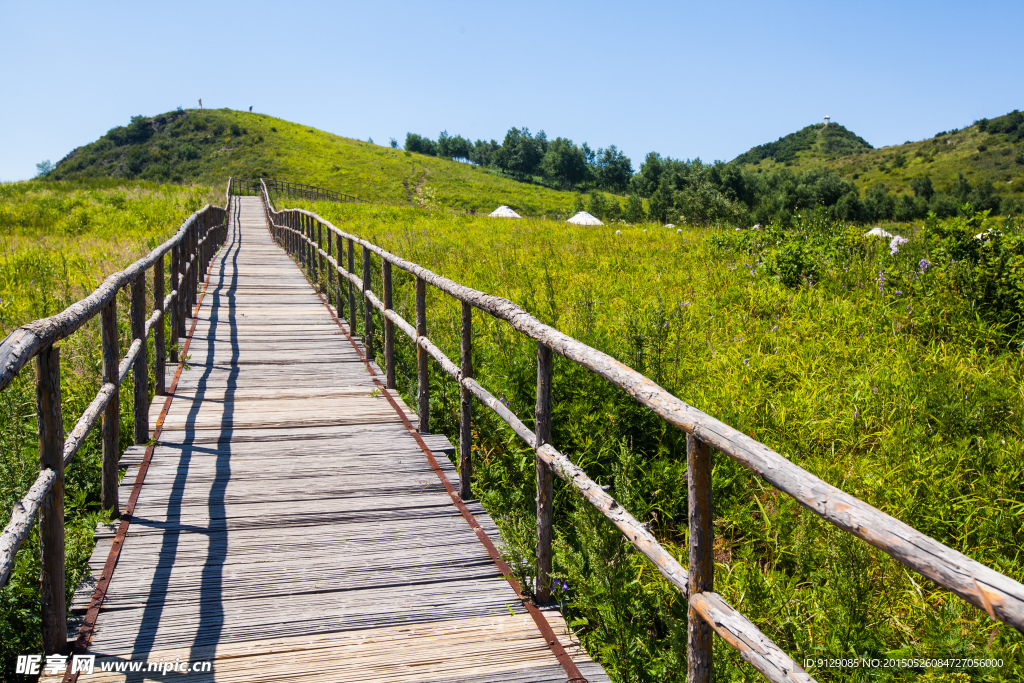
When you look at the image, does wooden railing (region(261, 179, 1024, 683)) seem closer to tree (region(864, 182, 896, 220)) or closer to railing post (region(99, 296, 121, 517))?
railing post (region(99, 296, 121, 517))

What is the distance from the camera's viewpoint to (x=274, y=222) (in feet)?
79.6

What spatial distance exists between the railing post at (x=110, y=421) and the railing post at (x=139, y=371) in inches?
33.8

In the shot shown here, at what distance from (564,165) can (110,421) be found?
395ft

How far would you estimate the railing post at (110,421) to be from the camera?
11.2 ft

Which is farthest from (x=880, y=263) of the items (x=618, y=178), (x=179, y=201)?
(x=618, y=178)

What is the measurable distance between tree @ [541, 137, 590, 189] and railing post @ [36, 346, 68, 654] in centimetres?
11955

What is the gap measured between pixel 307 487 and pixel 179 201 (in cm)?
2773

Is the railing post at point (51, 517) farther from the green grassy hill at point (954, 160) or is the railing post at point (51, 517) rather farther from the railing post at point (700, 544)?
the green grassy hill at point (954, 160)

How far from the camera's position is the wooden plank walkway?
97.5 inches

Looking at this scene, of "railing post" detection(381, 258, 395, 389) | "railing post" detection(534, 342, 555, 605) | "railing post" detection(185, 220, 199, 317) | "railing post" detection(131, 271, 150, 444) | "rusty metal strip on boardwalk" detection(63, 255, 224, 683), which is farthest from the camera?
"railing post" detection(185, 220, 199, 317)

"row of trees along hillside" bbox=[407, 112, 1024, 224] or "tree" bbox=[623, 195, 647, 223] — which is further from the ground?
"row of trees along hillside" bbox=[407, 112, 1024, 224]

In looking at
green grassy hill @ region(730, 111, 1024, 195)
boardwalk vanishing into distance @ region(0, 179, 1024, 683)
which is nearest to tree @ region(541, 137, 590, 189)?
green grassy hill @ region(730, 111, 1024, 195)

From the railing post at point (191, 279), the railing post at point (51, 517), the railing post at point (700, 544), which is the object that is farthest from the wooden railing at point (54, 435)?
the railing post at point (191, 279)

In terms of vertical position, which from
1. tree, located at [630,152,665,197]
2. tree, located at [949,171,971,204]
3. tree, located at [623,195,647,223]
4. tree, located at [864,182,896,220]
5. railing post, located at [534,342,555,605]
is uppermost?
tree, located at [630,152,665,197]
